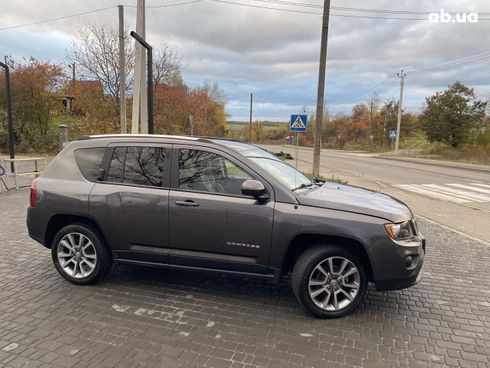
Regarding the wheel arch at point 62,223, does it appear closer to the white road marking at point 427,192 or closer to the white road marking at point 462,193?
the white road marking at point 427,192

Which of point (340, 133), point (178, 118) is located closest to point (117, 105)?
point (178, 118)

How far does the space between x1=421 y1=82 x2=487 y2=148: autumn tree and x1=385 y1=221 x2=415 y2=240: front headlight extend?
3590 cm

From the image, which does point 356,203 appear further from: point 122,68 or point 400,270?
point 122,68

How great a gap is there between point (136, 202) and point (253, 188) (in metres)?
1.33

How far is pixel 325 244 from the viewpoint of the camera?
3635 millimetres

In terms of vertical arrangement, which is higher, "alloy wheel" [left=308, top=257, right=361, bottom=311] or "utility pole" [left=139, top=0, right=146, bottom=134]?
"utility pole" [left=139, top=0, right=146, bottom=134]

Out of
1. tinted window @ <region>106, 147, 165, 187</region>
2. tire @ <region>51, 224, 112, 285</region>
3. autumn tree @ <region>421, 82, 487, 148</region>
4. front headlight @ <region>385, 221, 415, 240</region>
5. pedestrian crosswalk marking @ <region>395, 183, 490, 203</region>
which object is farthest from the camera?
autumn tree @ <region>421, 82, 487, 148</region>

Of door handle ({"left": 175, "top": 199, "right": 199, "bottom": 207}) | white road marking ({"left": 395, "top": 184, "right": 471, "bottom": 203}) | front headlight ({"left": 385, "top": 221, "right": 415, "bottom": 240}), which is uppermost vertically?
door handle ({"left": 175, "top": 199, "right": 199, "bottom": 207})

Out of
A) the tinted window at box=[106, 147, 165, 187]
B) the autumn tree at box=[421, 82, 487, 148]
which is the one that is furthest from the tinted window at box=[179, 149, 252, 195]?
the autumn tree at box=[421, 82, 487, 148]

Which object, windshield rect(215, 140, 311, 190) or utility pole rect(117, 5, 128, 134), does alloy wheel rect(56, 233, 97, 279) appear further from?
utility pole rect(117, 5, 128, 134)

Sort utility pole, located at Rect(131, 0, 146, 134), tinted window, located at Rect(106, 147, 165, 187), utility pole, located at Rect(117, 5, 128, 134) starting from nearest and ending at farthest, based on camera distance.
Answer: tinted window, located at Rect(106, 147, 165, 187), utility pole, located at Rect(131, 0, 146, 134), utility pole, located at Rect(117, 5, 128, 134)

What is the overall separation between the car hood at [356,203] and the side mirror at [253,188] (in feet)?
1.27

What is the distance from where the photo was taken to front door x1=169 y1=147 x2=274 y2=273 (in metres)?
3.64

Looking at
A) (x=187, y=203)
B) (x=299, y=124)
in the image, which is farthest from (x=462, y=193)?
(x=187, y=203)
